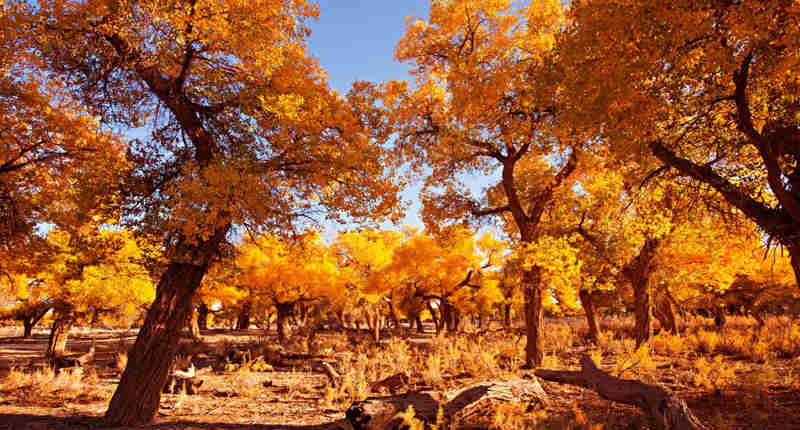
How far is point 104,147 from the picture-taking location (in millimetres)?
10133

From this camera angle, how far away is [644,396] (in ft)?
15.7

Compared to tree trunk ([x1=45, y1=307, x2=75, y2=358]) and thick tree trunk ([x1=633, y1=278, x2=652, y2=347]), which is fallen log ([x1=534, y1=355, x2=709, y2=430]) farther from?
tree trunk ([x1=45, y1=307, x2=75, y2=358])

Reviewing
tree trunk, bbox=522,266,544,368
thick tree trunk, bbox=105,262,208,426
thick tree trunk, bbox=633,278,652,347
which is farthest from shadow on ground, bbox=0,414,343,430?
thick tree trunk, bbox=633,278,652,347

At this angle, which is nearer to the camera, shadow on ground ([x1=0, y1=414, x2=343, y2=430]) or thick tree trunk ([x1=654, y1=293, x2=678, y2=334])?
shadow on ground ([x1=0, y1=414, x2=343, y2=430])

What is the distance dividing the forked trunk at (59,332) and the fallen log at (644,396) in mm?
22939

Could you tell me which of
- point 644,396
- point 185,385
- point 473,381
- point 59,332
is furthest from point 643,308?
point 59,332

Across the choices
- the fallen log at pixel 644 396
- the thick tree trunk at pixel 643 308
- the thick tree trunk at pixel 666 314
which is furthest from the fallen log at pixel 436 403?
the thick tree trunk at pixel 666 314

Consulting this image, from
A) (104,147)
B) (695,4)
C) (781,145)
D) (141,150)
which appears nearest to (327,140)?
(141,150)

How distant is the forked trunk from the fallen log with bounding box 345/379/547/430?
20484mm

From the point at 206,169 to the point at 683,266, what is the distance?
728 inches

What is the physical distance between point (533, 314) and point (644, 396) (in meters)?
5.32

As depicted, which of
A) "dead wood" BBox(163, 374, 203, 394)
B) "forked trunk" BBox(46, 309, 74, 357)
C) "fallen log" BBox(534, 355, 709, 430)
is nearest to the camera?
"fallen log" BBox(534, 355, 709, 430)

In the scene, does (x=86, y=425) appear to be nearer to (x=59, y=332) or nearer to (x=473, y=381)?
(x=473, y=381)

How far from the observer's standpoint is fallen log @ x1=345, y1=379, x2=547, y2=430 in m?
5.05
